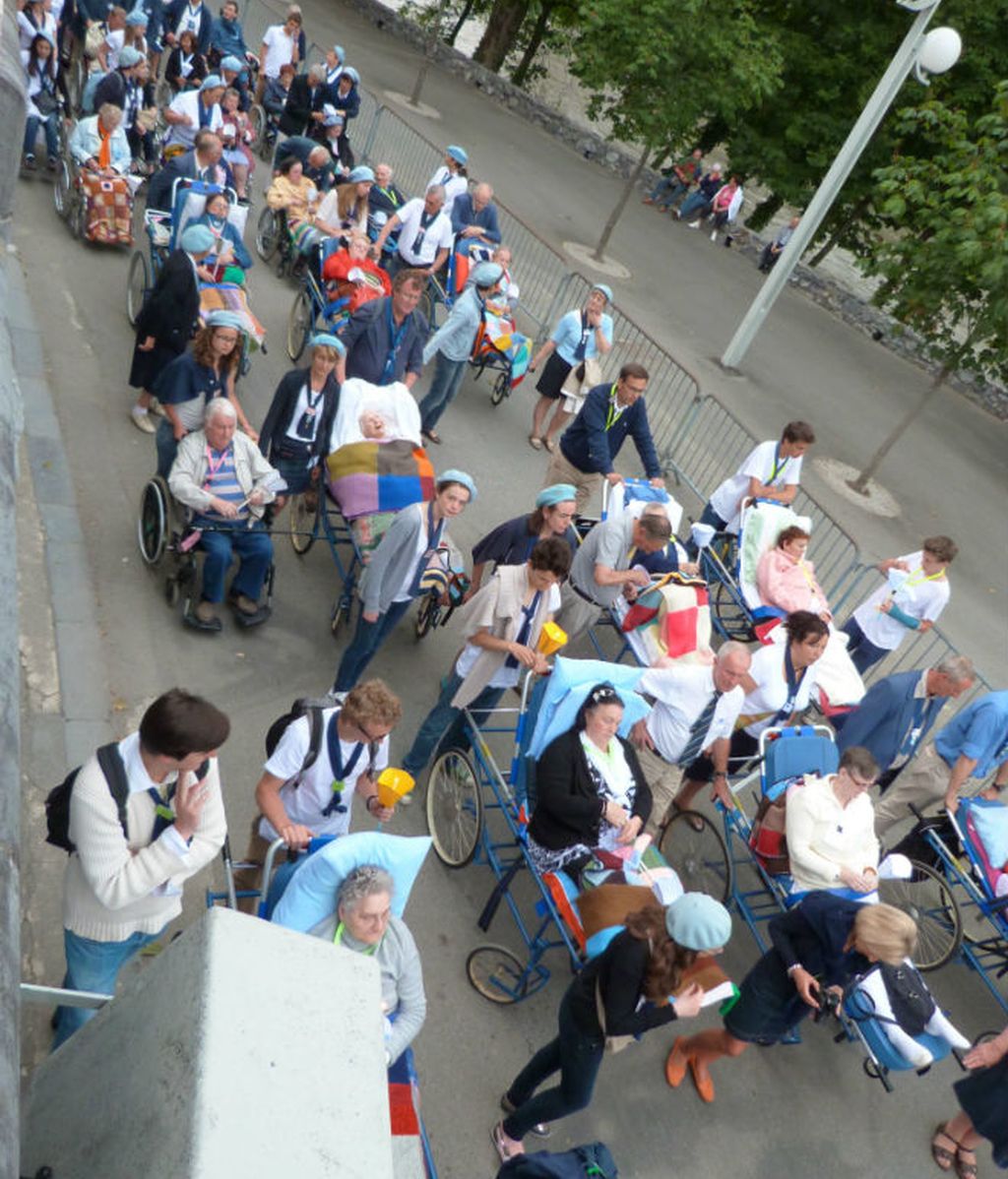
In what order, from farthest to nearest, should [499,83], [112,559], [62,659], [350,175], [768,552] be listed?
[499,83] < [350,175] < [768,552] < [112,559] < [62,659]

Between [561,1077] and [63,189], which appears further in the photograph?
[63,189]

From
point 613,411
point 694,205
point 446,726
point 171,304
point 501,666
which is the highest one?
point 694,205

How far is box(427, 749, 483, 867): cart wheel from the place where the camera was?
6.32m

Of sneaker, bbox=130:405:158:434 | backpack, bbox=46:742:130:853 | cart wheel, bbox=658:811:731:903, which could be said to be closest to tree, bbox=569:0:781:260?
sneaker, bbox=130:405:158:434

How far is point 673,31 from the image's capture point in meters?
15.7

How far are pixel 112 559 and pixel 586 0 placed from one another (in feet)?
47.8

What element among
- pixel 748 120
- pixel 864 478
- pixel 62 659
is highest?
pixel 748 120

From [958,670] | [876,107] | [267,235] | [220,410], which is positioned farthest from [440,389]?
[876,107]

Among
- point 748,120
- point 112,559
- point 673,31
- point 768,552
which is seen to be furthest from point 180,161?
point 748,120

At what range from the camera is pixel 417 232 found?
40.1 feet

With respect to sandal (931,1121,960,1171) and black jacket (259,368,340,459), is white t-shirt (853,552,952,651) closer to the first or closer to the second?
sandal (931,1121,960,1171)

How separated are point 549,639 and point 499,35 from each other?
27.9 m

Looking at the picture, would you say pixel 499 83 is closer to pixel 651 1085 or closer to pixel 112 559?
pixel 112 559

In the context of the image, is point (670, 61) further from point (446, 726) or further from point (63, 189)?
point (446, 726)
